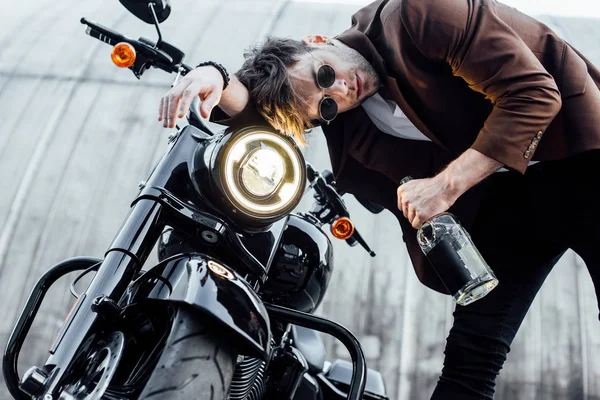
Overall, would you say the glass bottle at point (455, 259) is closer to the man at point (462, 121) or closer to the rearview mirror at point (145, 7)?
the man at point (462, 121)

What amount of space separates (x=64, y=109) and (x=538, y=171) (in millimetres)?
3230

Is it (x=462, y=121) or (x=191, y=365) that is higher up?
(x=462, y=121)

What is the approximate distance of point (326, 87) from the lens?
1.24m

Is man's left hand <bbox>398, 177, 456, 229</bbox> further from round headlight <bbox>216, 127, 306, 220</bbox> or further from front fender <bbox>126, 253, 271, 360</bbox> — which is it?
front fender <bbox>126, 253, 271, 360</bbox>

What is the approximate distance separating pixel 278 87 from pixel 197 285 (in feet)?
1.73

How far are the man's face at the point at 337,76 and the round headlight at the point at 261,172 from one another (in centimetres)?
26

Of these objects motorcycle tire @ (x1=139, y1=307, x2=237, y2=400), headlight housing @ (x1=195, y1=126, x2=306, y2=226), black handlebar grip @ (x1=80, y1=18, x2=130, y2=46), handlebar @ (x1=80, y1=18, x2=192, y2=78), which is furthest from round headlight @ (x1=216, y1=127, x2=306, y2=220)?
black handlebar grip @ (x1=80, y1=18, x2=130, y2=46)

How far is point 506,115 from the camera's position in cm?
107

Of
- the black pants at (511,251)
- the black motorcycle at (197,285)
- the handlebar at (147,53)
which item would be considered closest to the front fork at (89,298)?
the black motorcycle at (197,285)

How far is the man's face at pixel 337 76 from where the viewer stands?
1235mm

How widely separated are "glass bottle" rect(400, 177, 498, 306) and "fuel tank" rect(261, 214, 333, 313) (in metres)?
0.22

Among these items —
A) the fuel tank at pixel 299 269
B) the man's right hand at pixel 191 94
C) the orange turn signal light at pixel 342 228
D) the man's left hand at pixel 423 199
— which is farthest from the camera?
the orange turn signal light at pixel 342 228

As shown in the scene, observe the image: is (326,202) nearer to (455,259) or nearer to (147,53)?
(455,259)

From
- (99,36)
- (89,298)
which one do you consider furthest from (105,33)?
(89,298)
